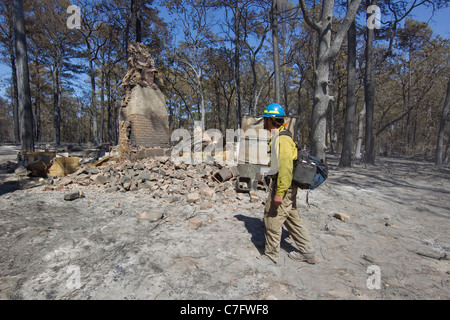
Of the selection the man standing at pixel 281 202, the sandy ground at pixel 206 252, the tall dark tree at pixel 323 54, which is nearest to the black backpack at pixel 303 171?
the man standing at pixel 281 202

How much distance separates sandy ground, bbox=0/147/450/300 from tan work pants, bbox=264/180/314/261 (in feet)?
0.64

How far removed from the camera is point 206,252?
2.87m

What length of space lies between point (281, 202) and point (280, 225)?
1.10 feet

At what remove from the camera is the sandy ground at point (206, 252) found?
217 cm

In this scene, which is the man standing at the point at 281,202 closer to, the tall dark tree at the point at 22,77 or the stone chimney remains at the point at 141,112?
the stone chimney remains at the point at 141,112

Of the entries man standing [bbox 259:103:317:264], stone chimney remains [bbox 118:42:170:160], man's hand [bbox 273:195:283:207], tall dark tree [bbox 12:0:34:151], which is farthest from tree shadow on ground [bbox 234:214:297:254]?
tall dark tree [bbox 12:0:34:151]

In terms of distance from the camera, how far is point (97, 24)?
18922 mm

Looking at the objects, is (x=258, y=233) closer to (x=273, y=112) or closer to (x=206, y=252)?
(x=206, y=252)

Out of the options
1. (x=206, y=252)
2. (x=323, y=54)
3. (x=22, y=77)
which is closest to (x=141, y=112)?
(x=22, y=77)

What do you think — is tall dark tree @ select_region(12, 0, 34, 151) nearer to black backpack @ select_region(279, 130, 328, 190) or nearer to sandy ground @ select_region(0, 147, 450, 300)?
sandy ground @ select_region(0, 147, 450, 300)

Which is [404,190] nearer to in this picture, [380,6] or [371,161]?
[371,161]
